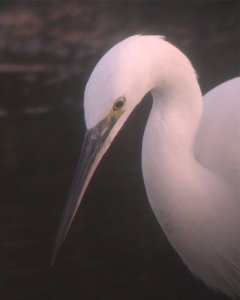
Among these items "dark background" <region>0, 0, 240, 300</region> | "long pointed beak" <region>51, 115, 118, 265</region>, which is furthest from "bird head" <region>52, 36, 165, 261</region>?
"dark background" <region>0, 0, 240, 300</region>

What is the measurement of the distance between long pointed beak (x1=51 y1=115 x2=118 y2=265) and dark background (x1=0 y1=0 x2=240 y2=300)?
0.63 meters

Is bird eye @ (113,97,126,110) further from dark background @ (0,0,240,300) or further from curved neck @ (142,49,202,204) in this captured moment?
dark background @ (0,0,240,300)

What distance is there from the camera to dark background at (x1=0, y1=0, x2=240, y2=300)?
222cm

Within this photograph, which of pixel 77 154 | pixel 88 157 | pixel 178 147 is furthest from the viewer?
pixel 77 154

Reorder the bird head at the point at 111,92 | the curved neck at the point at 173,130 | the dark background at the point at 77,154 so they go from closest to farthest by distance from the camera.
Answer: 1. the bird head at the point at 111,92
2. the curved neck at the point at 173,130
3. the dark background at the point at 77,154

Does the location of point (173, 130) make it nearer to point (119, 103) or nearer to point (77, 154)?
point (119, 103)

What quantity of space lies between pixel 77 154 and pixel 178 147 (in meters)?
1.17

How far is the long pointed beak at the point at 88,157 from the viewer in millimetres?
1458

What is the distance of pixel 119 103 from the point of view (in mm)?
1427

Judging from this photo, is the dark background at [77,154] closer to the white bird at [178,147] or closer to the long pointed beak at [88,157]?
the white bird at [178,147]

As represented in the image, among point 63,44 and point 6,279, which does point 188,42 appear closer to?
point 63,44

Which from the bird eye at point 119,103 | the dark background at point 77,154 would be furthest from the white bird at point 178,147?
the dark background at point 77,154

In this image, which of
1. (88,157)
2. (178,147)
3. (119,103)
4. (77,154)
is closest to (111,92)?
(119,103)

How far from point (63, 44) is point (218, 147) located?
2118 mm
